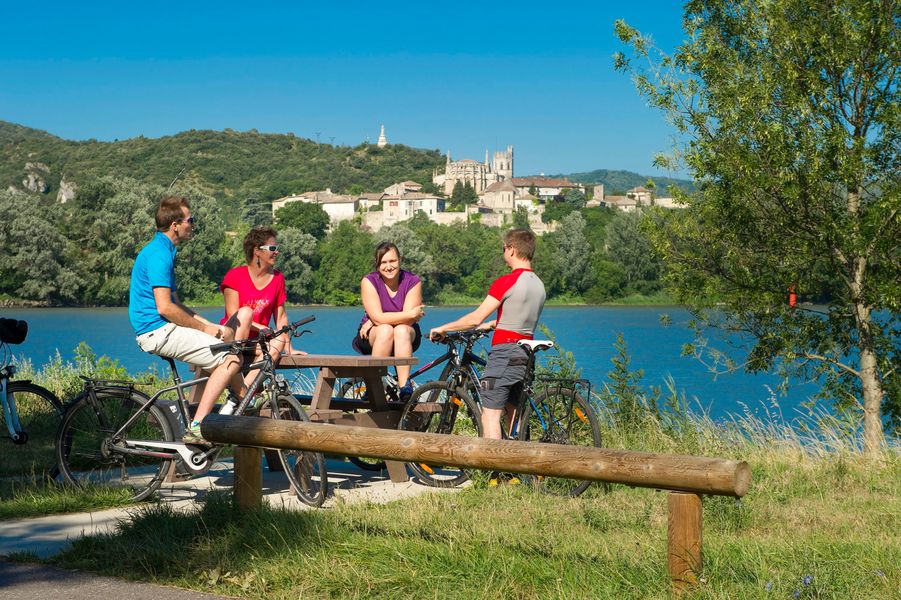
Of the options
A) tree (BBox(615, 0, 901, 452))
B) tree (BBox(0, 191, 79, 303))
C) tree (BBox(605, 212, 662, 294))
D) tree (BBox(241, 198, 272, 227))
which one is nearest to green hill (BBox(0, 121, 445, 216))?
tree (BBox(241, 198, 272, 227))

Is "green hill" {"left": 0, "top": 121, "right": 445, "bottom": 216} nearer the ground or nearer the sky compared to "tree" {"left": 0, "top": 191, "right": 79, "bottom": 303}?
nearer the sky

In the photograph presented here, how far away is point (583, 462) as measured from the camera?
3697mm

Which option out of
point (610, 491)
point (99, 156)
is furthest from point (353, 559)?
point (99, 156)

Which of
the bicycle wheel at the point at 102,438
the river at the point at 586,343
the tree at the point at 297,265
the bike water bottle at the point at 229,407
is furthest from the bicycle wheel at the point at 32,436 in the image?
the tree at the point at 297,265

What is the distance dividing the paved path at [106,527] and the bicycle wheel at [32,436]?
875 millimetres

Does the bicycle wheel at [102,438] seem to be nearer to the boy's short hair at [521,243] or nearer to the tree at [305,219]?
the boy's short hair at [521,243]

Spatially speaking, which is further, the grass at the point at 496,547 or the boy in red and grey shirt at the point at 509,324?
the boy in red and grey shirt at the point at 509,324

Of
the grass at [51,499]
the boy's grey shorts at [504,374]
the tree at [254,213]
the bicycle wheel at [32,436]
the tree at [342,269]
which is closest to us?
the grass at [51,499]

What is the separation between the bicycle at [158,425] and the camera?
5.81 metres

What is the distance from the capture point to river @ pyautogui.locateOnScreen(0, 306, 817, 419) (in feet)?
104

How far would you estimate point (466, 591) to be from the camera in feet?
12.5

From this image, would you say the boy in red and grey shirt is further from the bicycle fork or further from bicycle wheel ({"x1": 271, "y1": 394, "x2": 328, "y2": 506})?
the bicycle fork

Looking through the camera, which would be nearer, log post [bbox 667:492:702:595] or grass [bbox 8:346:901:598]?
log post [bbox 667:492:702:595]

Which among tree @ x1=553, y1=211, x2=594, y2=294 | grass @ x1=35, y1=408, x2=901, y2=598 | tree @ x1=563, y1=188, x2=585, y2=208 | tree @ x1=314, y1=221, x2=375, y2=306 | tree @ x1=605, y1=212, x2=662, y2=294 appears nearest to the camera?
grass @ x1=35, y1=408, x2=901, y2=598
